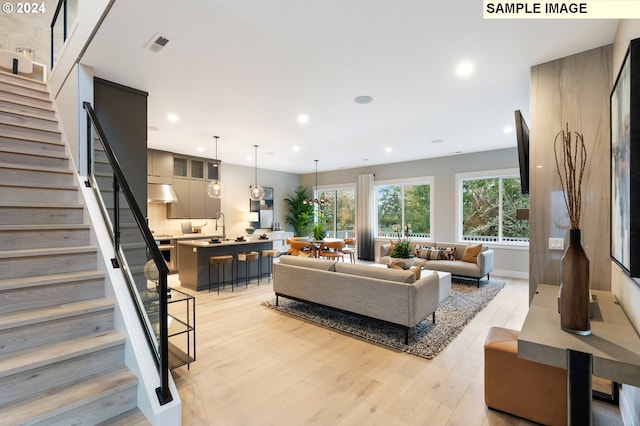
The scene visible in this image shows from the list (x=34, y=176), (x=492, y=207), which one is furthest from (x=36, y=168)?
(x=492, y=207)

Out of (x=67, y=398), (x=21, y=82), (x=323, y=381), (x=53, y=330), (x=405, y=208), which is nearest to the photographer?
(x=67, y=398)

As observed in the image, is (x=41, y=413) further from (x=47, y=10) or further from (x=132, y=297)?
(x=47, y=10)

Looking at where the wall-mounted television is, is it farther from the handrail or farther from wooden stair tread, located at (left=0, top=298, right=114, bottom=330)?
wooden stair tread, located at (left=0, top=298, right=114, bottom=330)

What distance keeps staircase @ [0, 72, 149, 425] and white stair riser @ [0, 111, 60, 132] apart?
0.08m

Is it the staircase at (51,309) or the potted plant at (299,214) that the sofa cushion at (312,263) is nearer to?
the staircase at (51,309)

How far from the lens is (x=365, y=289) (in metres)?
3.51

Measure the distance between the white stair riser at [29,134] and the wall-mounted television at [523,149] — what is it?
5.01 metres

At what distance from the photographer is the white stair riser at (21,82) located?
3.97m

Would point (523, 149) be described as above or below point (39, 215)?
above

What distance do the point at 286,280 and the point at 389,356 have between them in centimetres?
192

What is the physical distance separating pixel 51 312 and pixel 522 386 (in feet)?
11.1

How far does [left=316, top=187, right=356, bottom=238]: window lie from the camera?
988 centimetres

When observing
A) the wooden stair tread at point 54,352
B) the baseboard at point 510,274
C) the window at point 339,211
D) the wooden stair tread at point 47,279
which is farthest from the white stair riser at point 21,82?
the baseboard at point 510,274

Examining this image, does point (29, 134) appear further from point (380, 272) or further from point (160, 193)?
point (380, 272)
